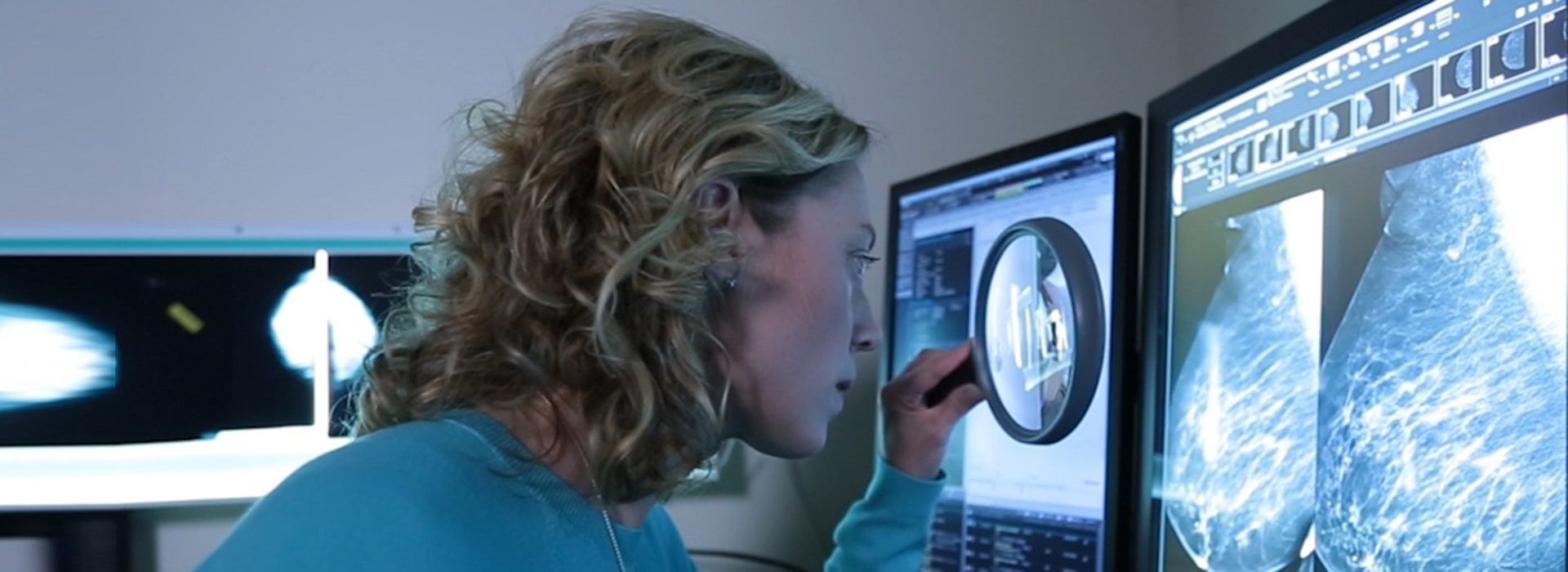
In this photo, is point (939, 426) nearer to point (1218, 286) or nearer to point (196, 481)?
point (1218, 286)

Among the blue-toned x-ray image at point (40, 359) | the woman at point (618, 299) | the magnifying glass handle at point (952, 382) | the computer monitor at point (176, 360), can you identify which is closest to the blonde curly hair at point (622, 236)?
the woman at point (618, 299)

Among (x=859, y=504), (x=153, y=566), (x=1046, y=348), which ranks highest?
(x=1046, y=348)

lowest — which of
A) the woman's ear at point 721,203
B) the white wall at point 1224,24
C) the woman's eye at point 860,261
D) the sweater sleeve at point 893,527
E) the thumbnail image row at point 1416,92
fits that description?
the sweater sleeve at point 893,527

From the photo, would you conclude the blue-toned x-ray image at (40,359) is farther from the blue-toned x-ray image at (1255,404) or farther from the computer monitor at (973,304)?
the blue-toned x-ray image at (1255,404)

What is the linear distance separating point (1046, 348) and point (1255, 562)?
0.30 m

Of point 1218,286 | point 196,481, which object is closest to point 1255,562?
point 1218,286

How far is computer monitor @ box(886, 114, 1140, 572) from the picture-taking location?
38.6 inches

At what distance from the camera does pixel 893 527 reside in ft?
3.41

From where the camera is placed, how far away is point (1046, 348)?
103cm

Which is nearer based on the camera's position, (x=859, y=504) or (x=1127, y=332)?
(x=1127, y=332)

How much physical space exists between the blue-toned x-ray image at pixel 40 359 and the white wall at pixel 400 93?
0.33 feet

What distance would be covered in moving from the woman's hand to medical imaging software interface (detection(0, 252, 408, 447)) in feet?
1.81

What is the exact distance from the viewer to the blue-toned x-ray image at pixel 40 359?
1258mm

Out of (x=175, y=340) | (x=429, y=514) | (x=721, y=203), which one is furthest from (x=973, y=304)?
(x=175, y=340)
